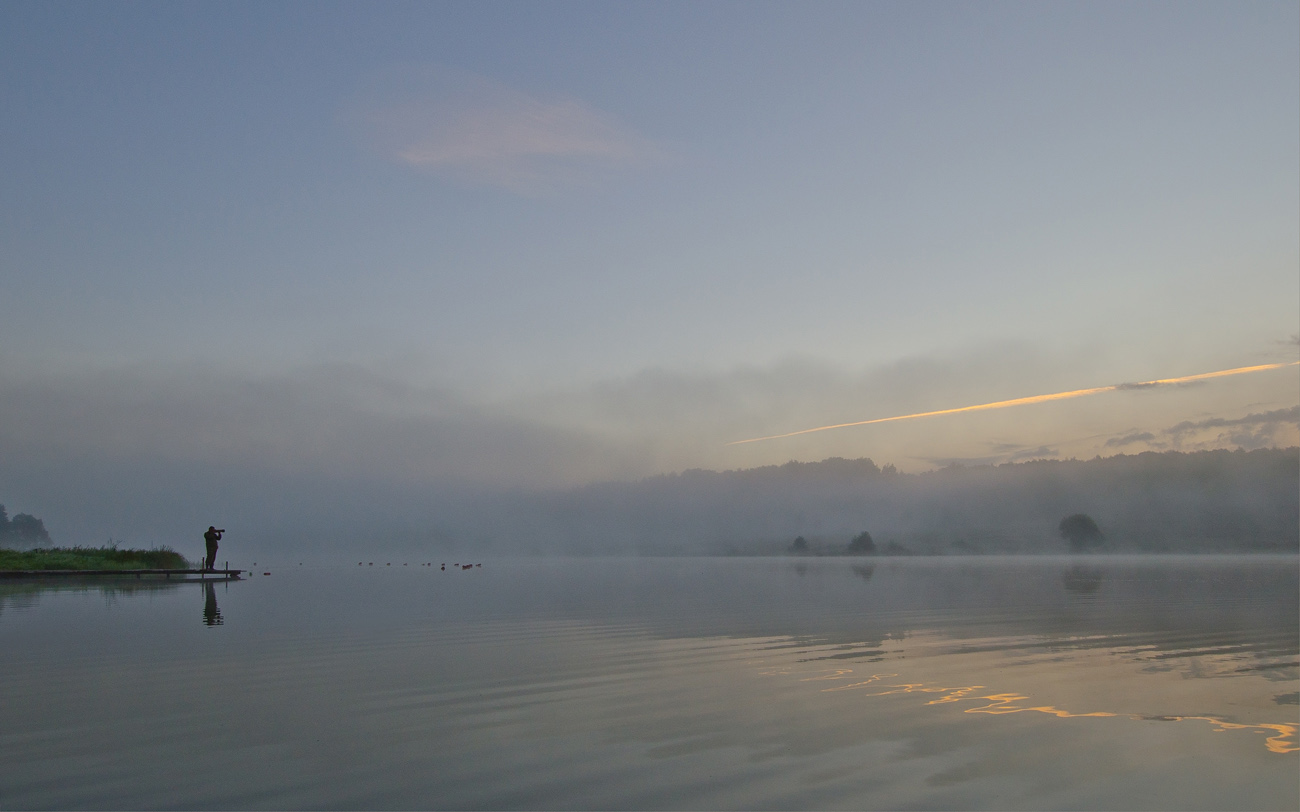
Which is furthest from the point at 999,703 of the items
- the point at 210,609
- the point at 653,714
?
the point at 210,609

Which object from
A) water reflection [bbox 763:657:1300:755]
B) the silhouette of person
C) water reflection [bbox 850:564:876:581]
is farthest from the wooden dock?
water reflection [bbox 763:657:1300:755]

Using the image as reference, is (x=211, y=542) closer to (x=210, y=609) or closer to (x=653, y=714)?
(x=210, y=609)

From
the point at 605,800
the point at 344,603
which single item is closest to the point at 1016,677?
the point at 605,800

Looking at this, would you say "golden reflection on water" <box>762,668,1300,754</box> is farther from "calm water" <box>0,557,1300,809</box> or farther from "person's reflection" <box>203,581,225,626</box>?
"person's reflection" <box>203,581,225,626</box>

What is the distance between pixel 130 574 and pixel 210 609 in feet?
108

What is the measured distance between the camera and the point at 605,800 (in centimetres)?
1040

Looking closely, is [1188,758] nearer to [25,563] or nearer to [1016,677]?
[1016,677]

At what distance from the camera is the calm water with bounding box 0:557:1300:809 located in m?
10.9

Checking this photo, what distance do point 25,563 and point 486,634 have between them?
56785 millimetres

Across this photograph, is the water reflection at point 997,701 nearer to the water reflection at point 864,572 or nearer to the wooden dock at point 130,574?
the water reflection at point 864,572

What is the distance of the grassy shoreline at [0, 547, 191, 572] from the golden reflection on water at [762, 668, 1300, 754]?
64.0m

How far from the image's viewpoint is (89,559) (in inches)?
2692

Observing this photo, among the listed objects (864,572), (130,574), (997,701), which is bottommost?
(864,572)

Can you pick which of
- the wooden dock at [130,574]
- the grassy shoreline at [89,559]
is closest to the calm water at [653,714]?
the wooden dock at [130,574]
